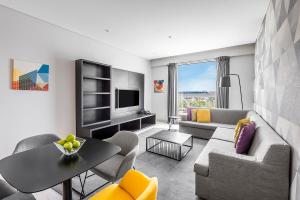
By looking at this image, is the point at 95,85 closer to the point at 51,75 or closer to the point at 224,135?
the point at 51,75

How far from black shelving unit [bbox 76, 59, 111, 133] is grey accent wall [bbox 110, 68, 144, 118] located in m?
0.34

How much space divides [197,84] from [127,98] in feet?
8.83

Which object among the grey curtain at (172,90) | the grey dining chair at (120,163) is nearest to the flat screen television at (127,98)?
the grey curtain at (172,90)

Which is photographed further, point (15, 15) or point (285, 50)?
point (15, 15)

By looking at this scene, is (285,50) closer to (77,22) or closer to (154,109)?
(77,22)

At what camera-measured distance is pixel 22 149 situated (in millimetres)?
1663

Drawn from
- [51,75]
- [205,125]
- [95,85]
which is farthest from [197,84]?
[51,75]

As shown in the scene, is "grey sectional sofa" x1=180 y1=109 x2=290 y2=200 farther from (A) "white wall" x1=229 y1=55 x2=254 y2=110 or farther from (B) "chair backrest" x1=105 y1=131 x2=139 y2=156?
(A) "white wall" x1=229 y1=55 x2=254 y2=110

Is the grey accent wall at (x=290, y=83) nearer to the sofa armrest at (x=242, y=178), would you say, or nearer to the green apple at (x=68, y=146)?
the sofa armrest at (x=242, y=178)

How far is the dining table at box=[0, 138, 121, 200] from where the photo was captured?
92 centimetres

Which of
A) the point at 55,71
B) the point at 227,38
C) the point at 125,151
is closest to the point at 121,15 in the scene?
the point at 55,71

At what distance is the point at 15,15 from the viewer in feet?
8.09

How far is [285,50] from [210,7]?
4.72ft

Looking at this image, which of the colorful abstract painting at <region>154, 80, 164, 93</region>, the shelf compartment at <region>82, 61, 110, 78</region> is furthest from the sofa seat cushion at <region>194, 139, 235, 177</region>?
the colorful abstract painting at <region>154, 80, 164, 93</region>
